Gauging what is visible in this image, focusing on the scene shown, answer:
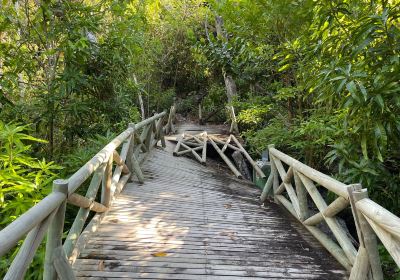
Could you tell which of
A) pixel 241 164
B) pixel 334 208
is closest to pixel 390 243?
pixel 334 208

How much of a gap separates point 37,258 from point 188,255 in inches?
52.0

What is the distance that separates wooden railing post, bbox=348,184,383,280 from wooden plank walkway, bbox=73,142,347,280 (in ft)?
1.59

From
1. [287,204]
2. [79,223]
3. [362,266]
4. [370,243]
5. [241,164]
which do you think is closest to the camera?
[370,243]

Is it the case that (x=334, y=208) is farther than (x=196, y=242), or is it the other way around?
(x=196, y=242)

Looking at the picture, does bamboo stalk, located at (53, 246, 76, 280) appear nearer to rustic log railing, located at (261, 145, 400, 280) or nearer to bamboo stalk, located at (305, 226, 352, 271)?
rustic log railing, located at (261, 145, 400, 280)

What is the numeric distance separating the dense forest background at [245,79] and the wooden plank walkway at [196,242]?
2.41 ft

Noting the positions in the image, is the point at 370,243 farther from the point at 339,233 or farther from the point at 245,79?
the point at 245,79

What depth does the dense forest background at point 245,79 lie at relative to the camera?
2.90 meters

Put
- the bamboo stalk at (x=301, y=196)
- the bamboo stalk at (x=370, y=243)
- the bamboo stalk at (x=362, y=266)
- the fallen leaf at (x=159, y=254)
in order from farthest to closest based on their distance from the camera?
the bamboo stalk at (x=301, y=196) → the fallen leaf at (x=159, y=254) → the bamboo stalk at (x=362, y=266) → the bamboo stalk at (x=370, y=243)

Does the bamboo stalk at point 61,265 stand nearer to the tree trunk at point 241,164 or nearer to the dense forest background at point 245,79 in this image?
the dense forest background at point 245,79

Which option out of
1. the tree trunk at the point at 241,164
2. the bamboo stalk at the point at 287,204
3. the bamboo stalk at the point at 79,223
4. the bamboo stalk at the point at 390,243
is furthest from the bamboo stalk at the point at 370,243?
the tree trunk at the point at 241,164

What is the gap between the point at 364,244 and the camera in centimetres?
243

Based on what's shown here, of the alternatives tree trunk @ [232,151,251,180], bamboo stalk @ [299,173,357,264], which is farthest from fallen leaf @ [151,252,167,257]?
tree trunk @ [232,151,251,180]

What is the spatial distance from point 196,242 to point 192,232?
27 cm
